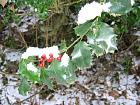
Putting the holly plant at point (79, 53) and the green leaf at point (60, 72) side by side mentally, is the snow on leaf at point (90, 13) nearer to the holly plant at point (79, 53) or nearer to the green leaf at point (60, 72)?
the holly plant at point (79, 53)

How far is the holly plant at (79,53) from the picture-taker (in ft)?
3.98

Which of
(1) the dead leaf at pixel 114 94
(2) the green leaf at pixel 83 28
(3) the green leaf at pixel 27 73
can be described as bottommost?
(1) the dead leaf at pixel 114 94

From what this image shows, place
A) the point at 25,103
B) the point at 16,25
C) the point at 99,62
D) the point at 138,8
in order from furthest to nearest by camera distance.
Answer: the point at 16,25 < the point at 99,62 < the point at 25,103 < the point at 138,8

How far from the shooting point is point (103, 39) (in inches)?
48.1

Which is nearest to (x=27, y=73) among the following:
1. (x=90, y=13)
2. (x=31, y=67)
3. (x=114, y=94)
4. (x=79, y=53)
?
(x=31, y=67)

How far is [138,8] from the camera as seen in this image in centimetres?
205

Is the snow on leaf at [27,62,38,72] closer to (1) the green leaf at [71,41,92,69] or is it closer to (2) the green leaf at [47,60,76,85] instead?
(2) the green leaf at [47,60,76,85]

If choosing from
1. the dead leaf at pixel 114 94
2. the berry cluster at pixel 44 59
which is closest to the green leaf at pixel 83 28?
the berry cluster at pixel 44 59

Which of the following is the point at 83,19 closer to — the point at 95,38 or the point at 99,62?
the point at 95,38

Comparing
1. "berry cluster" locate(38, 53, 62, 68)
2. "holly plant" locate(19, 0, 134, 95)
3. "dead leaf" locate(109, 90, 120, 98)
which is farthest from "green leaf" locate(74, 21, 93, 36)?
"dead leaf" locate(109, 90, 120, 98)

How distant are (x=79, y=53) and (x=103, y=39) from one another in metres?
0.10

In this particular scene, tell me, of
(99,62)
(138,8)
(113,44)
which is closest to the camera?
(113,44)

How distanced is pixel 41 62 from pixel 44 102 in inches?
43.8

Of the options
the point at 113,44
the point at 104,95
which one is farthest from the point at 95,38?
the point at 104,95
